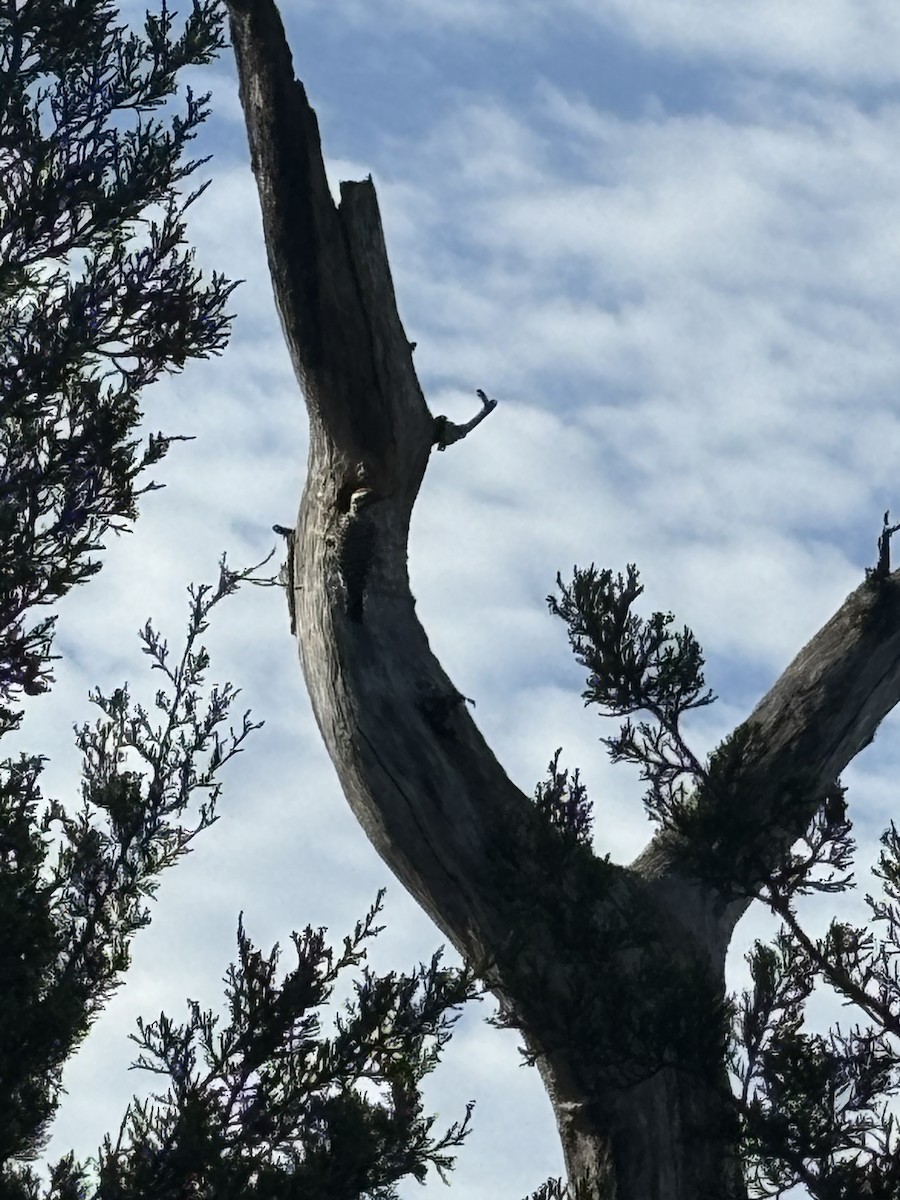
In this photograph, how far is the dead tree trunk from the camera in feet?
25.4

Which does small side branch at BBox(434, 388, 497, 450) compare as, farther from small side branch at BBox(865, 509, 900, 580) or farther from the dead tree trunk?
small side branch at BBox(865, 509, 900, 580)

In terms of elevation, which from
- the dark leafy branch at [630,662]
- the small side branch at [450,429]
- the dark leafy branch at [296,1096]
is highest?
the small side branch at [450,429]

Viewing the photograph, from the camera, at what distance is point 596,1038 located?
7484 millimetres

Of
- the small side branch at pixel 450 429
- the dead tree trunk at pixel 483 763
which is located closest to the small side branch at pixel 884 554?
the dead tree trunk at pixel 483 763

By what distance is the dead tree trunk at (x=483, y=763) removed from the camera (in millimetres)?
7730

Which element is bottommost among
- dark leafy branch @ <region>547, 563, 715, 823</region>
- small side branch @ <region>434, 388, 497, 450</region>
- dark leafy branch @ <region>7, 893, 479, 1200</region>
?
dark leafy branch @ <region>7, 893, 479, 1200</region>

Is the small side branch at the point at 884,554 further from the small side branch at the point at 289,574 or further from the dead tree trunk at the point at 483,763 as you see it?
the small side branch at the point at 289,574

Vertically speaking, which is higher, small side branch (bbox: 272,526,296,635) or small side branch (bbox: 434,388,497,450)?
small side branch (bbox: 434,388,497,450)

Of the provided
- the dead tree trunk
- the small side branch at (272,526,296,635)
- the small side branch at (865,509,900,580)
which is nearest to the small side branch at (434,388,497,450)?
the dead tree trunk

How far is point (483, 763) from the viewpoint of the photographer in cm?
824

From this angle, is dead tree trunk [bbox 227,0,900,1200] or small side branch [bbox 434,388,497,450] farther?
small side branch [bbox 434,388,497,450]

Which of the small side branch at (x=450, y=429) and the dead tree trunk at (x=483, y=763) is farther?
the small side branch at (x=450, y=429)

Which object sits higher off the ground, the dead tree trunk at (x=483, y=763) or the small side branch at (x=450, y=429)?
the small side branch at (x=450, y=429)

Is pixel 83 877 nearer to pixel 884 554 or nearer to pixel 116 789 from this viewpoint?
pixel 116 789
